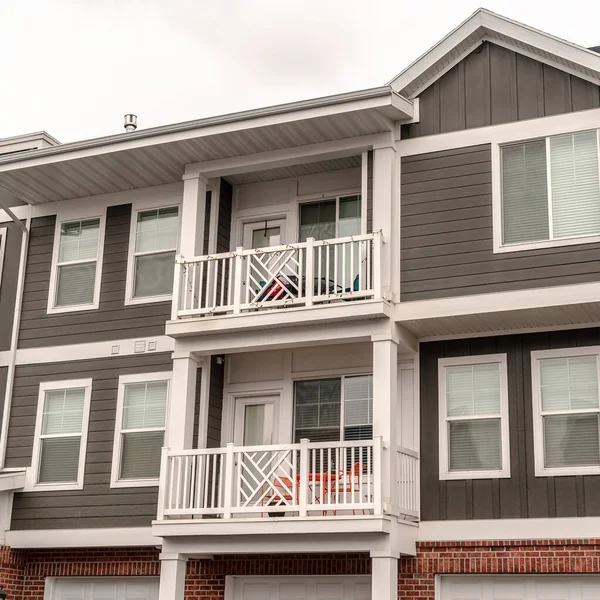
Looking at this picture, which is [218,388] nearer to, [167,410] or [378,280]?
[167,410]

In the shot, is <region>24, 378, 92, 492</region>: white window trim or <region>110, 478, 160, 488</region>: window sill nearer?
<region>110, 478, 160, 488</region>: window sill

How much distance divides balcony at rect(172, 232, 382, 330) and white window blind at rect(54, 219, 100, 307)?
231 centimetres

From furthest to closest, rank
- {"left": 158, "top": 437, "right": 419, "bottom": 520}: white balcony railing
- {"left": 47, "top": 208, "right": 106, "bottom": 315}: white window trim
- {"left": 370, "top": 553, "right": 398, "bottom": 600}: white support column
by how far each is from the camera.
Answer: {"left": 47, "top": 208, "right": 106, "bottom": 315}: white window trim < {"left": 158, "top": 437, "right": 419, "bottom": 520}: white balcony railing < {"left": 370, "top": 553, "right": 398, "bottom": 600}: white support column

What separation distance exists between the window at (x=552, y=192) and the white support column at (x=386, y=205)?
155cm

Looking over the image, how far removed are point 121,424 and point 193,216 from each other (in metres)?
3.38

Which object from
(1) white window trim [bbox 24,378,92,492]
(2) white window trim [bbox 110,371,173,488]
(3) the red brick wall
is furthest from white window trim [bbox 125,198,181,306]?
(3) the red brick wall

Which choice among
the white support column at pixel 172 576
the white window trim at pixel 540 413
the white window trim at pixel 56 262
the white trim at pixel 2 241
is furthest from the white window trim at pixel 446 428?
the white trim at pixel 2 241

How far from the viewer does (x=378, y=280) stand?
1390 centimetres

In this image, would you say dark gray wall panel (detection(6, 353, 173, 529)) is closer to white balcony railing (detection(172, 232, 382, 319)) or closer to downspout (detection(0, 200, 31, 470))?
downspout (detection(0, 200, 31, 470))

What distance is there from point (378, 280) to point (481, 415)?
228cm

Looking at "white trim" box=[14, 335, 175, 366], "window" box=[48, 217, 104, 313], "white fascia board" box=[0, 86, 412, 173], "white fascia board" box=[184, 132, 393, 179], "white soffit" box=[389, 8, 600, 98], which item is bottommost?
"white trim" box=[14, 335, 175, 366]

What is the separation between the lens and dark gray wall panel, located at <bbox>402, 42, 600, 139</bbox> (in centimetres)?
1411

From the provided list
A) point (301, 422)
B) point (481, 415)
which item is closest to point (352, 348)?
point (301, 422)

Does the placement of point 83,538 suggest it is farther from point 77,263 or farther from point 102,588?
point 77,263
